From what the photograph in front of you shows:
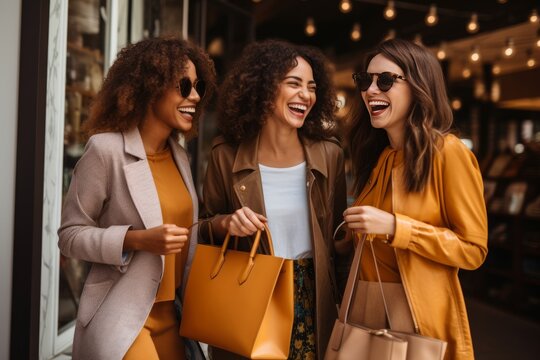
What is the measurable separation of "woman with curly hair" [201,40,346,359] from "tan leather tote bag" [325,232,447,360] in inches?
9.8

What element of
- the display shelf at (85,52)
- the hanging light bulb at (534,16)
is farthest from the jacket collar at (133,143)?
the hanging light bulb at (534,16)

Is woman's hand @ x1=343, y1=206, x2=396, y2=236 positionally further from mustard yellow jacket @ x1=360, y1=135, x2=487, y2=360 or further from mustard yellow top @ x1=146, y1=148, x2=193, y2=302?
mustard yellow top @ x1=146, y1=148, x2=193, y2=302

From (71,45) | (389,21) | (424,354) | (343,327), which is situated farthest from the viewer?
(389,21)

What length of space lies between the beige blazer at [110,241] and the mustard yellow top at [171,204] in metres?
0.07

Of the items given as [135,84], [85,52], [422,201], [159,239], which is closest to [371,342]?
[422,201]

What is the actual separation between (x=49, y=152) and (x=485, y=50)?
8.91 m

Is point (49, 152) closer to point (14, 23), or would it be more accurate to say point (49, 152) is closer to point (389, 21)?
point (14, 23)

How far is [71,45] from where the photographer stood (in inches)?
150

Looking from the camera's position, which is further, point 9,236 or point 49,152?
point 49,152

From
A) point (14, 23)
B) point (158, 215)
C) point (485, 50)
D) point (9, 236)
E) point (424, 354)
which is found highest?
point (485, 50)

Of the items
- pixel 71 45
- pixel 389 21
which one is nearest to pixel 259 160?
pixel 71 45

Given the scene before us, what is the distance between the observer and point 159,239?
185 cm

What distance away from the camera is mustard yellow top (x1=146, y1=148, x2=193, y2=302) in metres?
2.08

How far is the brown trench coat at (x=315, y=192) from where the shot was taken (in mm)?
2188
